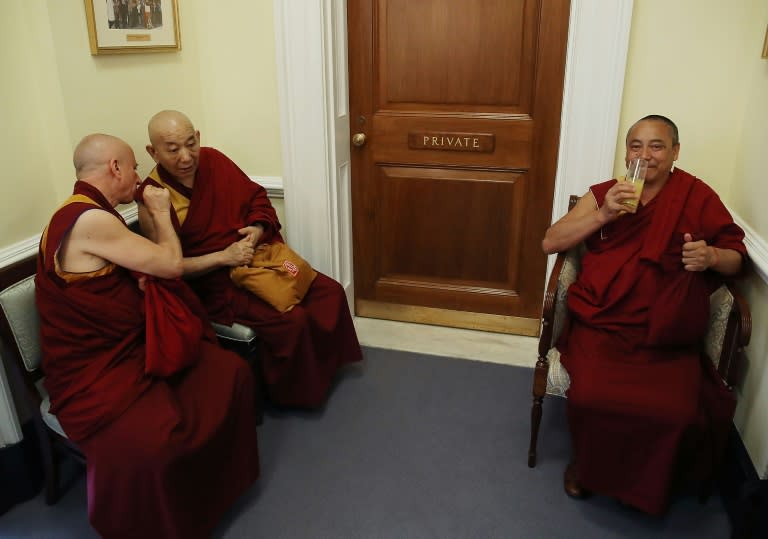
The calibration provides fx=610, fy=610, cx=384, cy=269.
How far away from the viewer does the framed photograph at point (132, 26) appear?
229 centimetres

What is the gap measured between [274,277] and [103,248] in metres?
0.77

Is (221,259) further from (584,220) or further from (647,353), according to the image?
(647,353)

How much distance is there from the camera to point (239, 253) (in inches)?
94.0

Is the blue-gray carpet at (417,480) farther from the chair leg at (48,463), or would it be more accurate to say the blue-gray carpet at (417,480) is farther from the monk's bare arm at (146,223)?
the monk's bare arm at (146,223)

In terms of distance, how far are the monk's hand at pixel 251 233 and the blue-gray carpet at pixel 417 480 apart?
75 cm

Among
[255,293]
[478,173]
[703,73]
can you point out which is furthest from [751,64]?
[255,293]

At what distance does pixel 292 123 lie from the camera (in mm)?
2865

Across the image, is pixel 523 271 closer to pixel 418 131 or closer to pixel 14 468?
pixel 418 131

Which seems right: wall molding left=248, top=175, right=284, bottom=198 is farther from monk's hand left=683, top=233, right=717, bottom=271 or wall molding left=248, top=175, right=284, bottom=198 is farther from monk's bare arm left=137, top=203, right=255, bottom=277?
monk's hand left=683, top=233, right=717, bottom=271

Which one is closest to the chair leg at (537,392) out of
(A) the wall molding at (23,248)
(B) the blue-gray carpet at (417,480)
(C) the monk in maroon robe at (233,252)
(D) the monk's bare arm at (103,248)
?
(B) the blue-gray carpet at (417,480)

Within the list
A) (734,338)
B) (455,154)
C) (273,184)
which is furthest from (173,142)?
(734,338)

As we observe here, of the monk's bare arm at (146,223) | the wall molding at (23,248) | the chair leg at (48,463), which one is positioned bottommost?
the chair leg at (48,463)

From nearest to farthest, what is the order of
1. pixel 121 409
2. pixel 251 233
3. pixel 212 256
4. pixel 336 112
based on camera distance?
pixel 121 409 → pixel 212 256 → pixel 251 233 → pixel 336 112

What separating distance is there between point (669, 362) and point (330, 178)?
169cm
